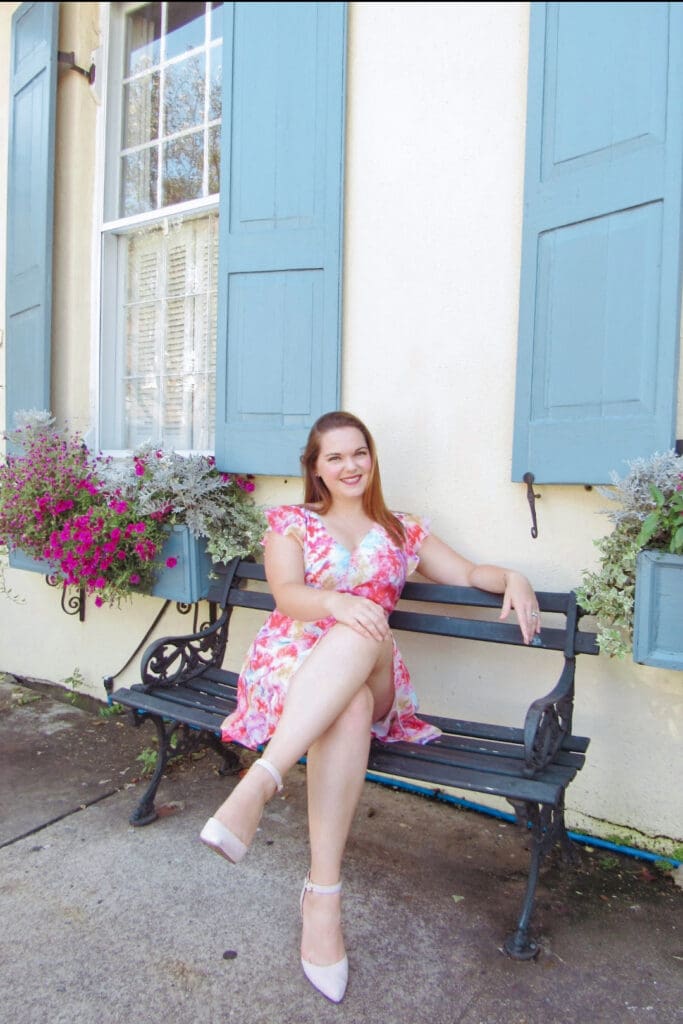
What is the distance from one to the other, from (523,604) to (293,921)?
104 centimetres

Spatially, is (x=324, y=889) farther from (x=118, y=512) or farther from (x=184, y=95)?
(x=184, y=95)

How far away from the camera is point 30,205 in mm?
3891

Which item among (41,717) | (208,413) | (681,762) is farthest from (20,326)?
(681,762)

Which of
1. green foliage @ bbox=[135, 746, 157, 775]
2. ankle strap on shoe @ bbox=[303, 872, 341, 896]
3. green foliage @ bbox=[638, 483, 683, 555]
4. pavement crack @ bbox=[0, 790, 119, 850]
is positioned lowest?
pavement crack @ bbox=[0, 790, 119, 850]

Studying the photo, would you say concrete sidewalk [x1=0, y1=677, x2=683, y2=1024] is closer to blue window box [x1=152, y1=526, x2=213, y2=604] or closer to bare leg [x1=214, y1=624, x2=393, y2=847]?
bare leg [x1=214, y1=624, x2=393, y2=847]

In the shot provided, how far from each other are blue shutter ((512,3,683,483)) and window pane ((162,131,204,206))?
1775 millimetres

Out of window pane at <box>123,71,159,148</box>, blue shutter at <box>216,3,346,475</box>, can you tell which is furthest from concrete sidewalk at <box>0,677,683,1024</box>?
window pane at <box>123,71,159,148</box>

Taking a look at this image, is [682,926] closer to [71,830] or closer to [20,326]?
[71,830]

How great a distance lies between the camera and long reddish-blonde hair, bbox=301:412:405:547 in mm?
2357

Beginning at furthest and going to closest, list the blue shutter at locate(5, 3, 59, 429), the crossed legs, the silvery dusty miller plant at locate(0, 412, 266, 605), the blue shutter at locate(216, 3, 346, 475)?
the blue shutter at locate(5, 3, 59, 429) → the silvery dusty miller plant at locate(0, 412, 266, 605) → the blue shutter at locate(216, 3, 346, 475) → the crossed legs

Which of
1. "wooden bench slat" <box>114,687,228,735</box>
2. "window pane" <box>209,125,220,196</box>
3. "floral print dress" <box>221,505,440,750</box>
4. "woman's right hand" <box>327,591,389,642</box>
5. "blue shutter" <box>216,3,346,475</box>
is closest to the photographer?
"woman's right hand" <box>327,591,389,642</box>

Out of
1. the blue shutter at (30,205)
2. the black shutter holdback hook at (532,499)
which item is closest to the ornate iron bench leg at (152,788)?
the black shutter holdback hook at (532,499)

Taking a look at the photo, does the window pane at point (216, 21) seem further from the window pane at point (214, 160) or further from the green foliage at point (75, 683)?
the green foliage at point (75, 683)

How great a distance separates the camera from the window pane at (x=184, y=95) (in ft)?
11.7
